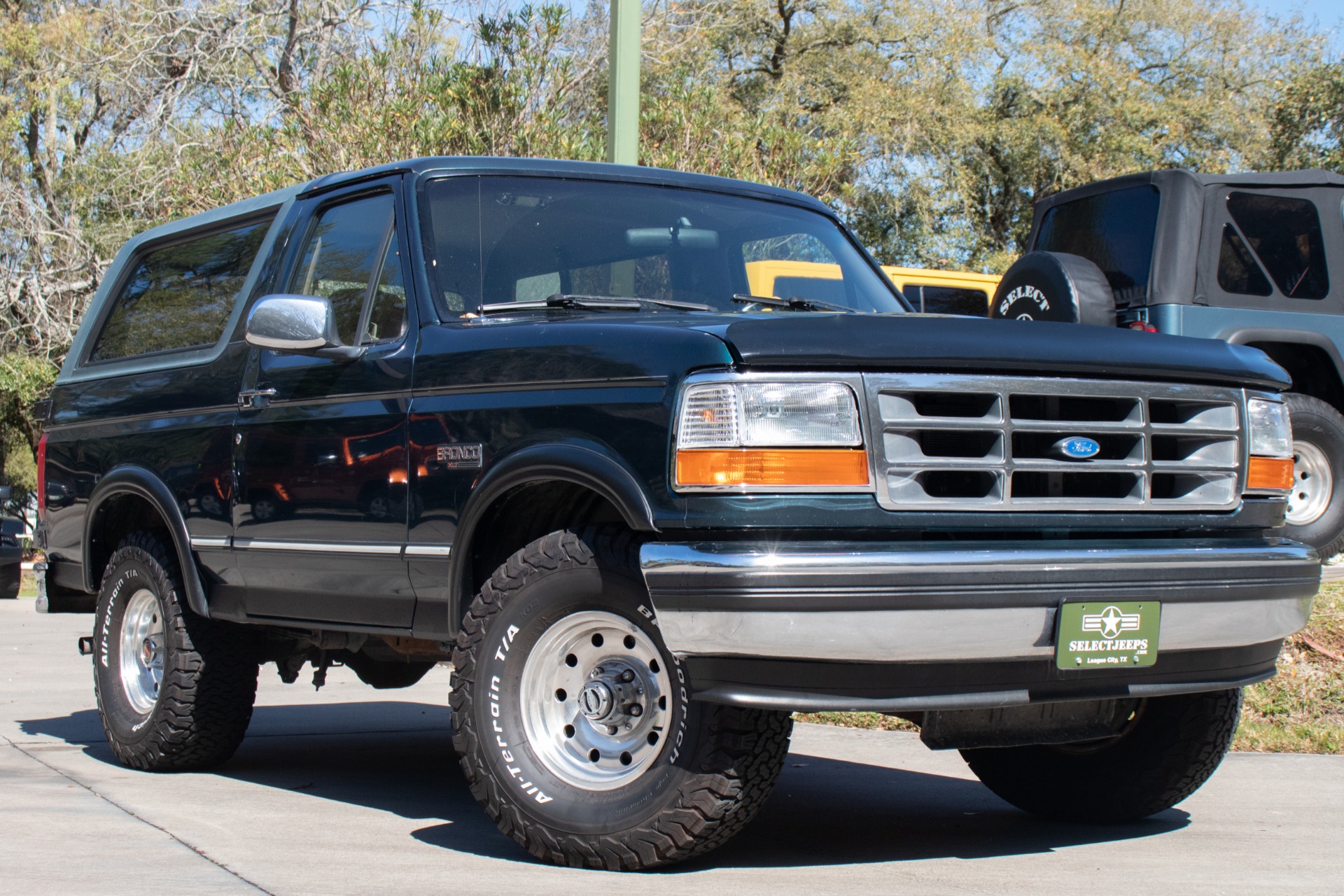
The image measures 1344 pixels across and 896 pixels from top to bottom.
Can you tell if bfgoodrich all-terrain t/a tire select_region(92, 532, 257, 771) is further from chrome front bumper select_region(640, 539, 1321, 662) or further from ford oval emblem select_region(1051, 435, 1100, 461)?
ford oval emblem select_region(1051, 435, 1100, 461)

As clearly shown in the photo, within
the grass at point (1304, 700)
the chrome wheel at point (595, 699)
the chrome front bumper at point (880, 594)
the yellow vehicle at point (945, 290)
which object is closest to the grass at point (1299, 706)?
the grass at point (1304, 700)

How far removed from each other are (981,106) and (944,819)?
25547mm

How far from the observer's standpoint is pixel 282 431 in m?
5.17

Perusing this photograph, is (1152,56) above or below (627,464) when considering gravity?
above

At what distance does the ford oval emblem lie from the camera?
3.98m

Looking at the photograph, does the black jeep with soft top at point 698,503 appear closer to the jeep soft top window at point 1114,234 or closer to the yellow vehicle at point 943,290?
the jeep soft top window at point 1114,234

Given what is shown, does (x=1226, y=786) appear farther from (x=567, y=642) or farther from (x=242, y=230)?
(x=242, y=230)

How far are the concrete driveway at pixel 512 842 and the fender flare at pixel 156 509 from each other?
0.72m

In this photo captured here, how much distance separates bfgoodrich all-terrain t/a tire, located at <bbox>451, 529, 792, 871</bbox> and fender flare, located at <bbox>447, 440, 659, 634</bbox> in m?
0.15

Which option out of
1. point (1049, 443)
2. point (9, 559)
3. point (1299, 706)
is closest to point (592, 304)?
point (1049, 443)

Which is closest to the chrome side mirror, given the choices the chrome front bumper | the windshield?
the windshield

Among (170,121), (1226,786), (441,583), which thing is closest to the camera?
(441,583)

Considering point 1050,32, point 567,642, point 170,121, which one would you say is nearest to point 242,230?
point 567,642

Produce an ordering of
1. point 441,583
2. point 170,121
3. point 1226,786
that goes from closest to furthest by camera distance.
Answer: point 441,583 < point 1226,786 < point 170,121
